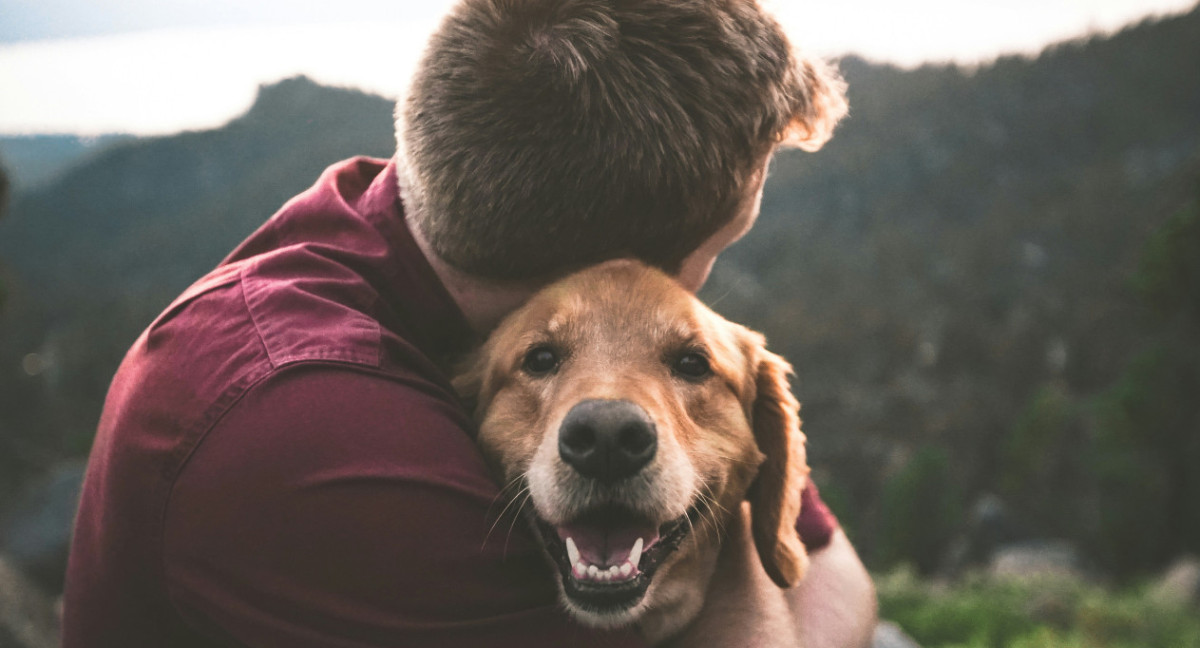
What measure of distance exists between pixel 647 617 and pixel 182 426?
157cm

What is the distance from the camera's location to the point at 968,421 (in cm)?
6066

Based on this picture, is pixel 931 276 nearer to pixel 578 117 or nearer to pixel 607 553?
pixel 607 553

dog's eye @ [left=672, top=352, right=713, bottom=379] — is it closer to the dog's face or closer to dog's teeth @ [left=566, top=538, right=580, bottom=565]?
the dog's face

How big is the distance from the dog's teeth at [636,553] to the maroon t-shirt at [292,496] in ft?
0.97

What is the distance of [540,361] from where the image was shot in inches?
106

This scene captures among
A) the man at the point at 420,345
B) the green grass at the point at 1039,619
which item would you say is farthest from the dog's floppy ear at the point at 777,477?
the green grass at the point at 1039,619

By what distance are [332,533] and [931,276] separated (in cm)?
8605

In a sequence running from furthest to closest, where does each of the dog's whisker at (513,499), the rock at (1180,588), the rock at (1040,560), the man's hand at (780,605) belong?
the rock at (1040,560) → the rock at (1180,588) → the man's hand at (780,605) → the dog's whisker at (513,499)

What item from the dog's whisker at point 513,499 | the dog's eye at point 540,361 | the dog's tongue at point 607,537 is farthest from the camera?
the dog's eye at point 540,361

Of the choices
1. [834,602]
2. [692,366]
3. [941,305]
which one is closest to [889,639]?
[834,602]

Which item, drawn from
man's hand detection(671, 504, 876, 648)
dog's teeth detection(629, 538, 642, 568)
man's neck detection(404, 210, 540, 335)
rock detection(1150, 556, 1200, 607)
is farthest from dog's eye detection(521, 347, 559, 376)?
rock detection(1150, 556, 1200, 607)

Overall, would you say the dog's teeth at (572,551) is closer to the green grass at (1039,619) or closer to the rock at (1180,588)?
the green grass at (1039,619)

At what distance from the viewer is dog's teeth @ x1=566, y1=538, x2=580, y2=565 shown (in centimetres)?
232

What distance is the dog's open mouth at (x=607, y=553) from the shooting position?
224 cm
